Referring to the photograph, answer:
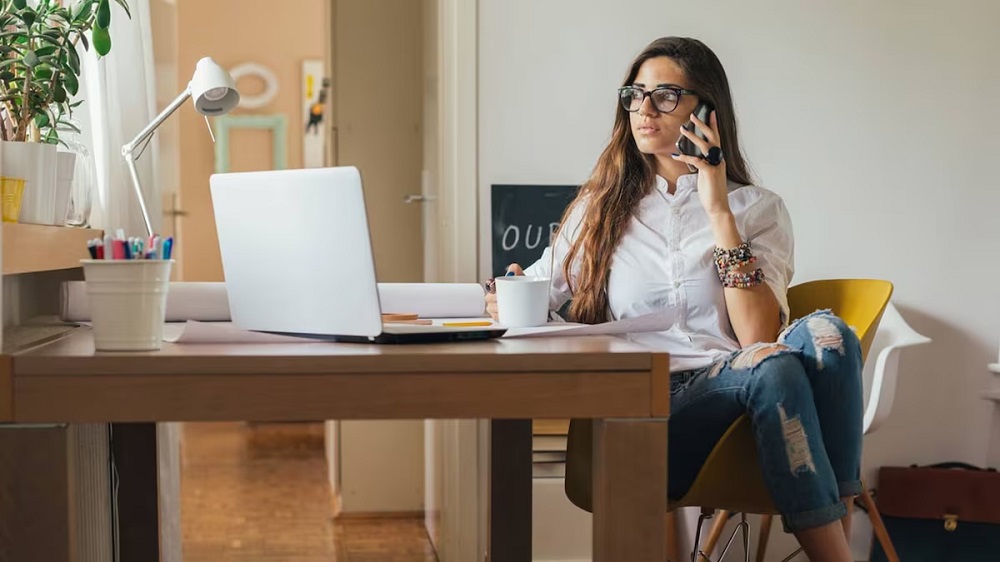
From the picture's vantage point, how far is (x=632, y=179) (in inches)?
91.4

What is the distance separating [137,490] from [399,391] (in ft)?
3.06

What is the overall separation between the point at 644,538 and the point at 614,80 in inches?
74.3

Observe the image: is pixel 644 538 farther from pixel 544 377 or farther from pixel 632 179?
pixel 632 179

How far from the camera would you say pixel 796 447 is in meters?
1.78

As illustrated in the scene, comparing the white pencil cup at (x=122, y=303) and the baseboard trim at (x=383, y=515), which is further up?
the white pencil cup at (x=122, y=303)

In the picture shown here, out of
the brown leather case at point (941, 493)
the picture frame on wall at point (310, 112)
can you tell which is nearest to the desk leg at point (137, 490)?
the brown leather case at point (941, 493)

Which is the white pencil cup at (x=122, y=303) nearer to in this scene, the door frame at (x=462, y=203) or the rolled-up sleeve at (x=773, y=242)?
the rolled-up sleeve at (x=773, y=242)

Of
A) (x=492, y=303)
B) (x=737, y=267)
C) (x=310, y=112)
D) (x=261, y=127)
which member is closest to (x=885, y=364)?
(x=737, y=267)

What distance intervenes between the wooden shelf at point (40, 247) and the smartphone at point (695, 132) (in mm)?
1113

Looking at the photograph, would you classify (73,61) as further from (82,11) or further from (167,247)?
(167,247)

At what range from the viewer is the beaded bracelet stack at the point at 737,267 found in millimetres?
2086

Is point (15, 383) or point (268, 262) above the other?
point (268, 262)

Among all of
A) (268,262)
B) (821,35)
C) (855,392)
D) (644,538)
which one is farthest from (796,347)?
(821,35)

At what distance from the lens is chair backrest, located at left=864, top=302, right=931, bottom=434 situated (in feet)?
9.29
